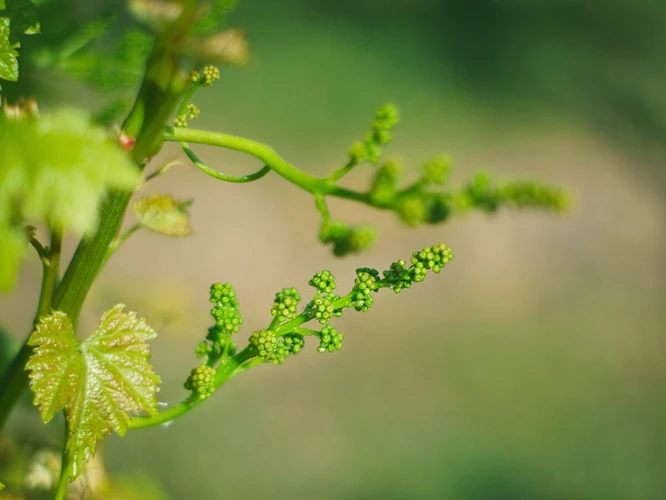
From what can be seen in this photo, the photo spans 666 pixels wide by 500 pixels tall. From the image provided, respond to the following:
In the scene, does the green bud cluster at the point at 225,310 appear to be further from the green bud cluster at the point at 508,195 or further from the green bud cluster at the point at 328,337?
the green bud cluster at the point at 508,195

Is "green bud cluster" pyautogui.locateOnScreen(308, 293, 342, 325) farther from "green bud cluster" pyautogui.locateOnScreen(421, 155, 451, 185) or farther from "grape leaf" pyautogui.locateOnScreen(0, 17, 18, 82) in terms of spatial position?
"grape leaf" pyautogui.locateOnScreen(0, 17, 18, 82)

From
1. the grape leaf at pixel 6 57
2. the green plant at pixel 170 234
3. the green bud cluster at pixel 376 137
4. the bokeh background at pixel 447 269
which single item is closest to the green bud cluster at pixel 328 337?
the green plant at pixel 170 234

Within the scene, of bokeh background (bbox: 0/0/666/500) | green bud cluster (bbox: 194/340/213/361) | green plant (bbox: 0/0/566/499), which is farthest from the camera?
bokeh background (bbox: 0/0/666/500)

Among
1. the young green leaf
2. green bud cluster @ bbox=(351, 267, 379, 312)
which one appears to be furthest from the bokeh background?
green bud cluster @ bbox=(351, 267, 379, 312)

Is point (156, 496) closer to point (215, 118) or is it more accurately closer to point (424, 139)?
point (215, 118)

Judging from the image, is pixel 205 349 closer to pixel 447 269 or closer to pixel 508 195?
pixel 508 195
